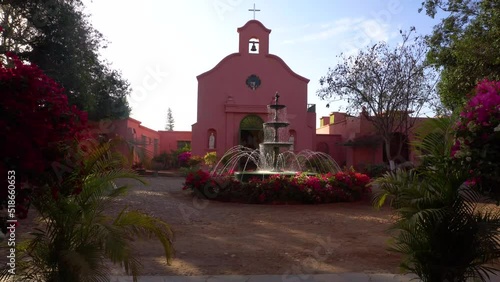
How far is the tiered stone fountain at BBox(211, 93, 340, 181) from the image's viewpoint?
1409cm

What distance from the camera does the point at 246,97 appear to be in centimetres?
2270

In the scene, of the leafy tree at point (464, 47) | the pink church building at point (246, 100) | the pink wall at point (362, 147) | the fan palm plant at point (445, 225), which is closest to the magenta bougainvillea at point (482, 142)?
the fan palm plant at point (445, 225)

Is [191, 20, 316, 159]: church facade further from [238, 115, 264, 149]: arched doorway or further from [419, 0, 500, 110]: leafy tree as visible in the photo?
[419, 0, 500, 110]: leafy tree

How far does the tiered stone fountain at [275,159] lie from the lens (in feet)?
46.2

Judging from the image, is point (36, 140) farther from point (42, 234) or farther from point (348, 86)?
point (348, 86)

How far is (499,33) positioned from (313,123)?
13.8 metres

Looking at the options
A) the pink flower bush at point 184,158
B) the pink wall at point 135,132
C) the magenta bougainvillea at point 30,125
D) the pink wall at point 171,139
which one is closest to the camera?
the magenta bougainvillea at point 30,125

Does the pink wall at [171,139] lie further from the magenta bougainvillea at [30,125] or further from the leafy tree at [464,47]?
the magenta bougainvillea at [30,125]

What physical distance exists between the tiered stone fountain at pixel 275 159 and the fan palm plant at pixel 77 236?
8769 mm

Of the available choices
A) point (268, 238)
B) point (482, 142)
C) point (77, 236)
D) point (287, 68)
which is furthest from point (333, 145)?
point (77, 236)

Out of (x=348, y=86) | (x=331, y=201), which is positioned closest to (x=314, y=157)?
(x=348, y=86)

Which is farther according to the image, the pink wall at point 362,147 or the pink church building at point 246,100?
the pink wall at point 362,147

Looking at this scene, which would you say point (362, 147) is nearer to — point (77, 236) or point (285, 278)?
point (285, 278)

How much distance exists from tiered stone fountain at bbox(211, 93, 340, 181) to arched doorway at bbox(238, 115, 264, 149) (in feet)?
2.55
